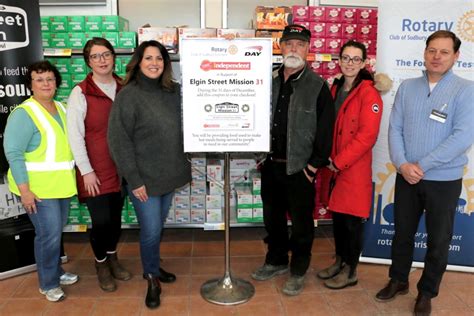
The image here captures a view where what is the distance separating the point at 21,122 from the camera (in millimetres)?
2600

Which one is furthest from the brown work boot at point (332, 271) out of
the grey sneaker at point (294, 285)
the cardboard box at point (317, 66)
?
the cardboard box at point (317, 66)

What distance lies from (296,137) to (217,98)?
59 centimetres

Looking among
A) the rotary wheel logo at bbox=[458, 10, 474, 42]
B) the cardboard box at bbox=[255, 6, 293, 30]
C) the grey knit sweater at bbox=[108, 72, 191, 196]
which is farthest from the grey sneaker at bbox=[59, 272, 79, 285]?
the rotary wheel logo at bbox=[458, 10, 474, 42]

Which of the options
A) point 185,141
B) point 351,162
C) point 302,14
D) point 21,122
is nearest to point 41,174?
point 21,122

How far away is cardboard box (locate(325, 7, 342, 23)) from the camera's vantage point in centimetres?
364

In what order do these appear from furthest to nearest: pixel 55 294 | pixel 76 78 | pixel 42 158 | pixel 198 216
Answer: pixel 198 216, pixel 76 78, pixel 55 294, pixel 42 158

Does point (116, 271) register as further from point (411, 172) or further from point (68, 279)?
point (411, 172)

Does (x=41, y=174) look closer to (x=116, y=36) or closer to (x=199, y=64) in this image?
(x=199, y=64)

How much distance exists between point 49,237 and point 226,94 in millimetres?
1531

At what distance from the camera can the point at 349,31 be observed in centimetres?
371

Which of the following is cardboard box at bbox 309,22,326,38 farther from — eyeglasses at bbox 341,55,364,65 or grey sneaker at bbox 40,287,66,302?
grey sneaker at bbox 40,287,66,302

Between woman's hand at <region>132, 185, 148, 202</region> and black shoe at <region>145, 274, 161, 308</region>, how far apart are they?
59 centimetres

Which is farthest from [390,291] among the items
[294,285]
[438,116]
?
[438,116]

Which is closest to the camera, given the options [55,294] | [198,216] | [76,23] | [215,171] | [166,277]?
[55,294]
